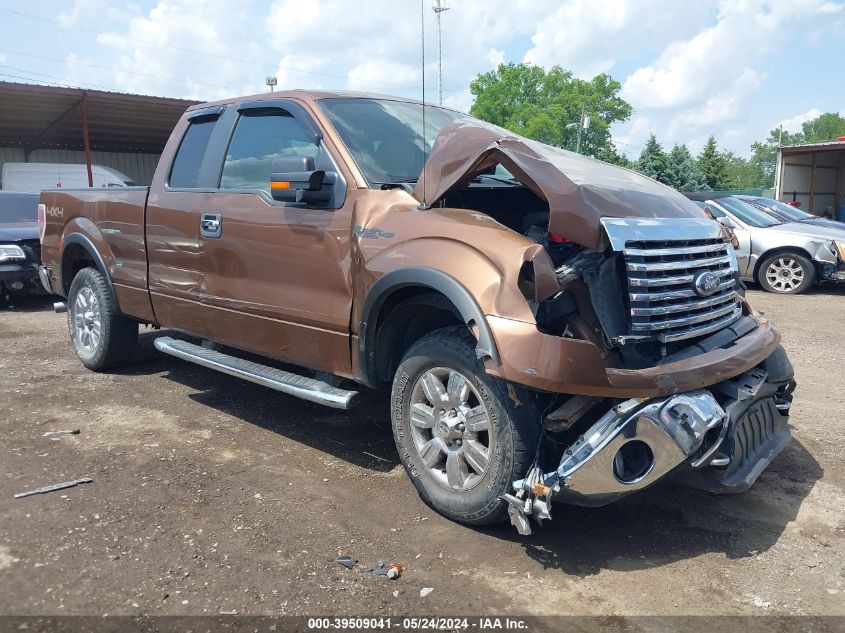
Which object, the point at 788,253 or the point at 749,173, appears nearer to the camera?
the point at 788,253

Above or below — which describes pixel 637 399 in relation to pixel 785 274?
above

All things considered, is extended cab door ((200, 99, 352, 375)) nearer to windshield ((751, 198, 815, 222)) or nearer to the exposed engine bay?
the exposed engine bay

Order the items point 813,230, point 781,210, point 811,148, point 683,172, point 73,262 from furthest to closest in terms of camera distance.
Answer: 1. point 683,172
2. point 811,148
3. point 781,210
4. point 813,230
5. point 73,262

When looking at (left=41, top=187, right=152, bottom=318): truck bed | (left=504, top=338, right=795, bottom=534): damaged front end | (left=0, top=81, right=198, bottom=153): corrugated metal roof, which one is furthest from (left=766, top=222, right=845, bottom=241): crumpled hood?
(left=0, top=81, right=198, bottom=153): corrugated metal roof

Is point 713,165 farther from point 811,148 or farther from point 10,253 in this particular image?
point 10,253

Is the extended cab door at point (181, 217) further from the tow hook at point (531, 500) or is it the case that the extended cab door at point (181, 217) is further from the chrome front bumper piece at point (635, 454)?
the chrome front bumper piece at point (635, 454)

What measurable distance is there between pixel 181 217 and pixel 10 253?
6.08m

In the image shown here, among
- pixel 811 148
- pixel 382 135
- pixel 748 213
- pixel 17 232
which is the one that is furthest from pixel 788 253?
pixel 811 148

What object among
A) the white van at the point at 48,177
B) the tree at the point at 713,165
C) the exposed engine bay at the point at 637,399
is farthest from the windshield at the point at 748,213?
the tree at the point at 713,165


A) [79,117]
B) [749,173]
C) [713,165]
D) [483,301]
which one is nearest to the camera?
[483,301]

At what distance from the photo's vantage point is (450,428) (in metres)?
3.42

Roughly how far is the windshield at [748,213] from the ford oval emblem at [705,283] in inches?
342

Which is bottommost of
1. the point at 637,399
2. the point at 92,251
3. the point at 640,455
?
the point at 640,455

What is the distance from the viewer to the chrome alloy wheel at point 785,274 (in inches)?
427
